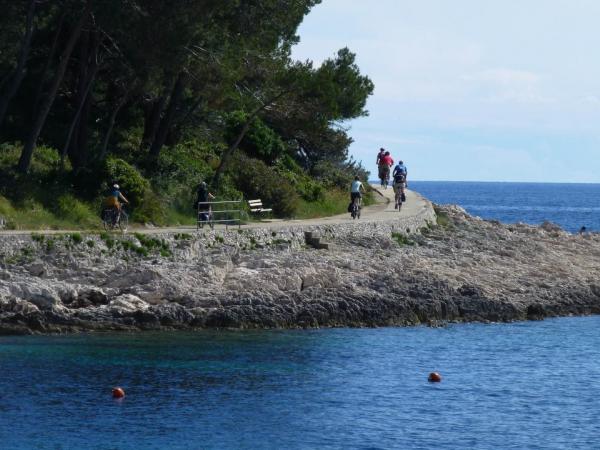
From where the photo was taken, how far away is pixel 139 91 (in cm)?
4812

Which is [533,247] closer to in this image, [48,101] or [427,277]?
[427,277]

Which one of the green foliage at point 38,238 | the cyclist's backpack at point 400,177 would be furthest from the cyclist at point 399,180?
the green foliage at point 38,238

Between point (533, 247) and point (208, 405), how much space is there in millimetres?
27841

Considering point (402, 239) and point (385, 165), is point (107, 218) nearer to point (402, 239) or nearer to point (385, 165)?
point (402, 239)

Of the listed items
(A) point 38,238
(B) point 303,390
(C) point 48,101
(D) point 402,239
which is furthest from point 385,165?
(B) point 303,390

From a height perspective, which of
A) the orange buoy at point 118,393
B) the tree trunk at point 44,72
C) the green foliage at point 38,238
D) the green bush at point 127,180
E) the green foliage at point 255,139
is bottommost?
the orange buoy at point 118,393

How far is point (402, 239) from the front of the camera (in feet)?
160

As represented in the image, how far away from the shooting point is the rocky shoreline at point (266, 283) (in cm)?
3534

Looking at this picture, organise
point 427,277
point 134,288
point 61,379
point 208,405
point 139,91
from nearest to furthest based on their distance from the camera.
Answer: point 208,405 → point 61,379 → point 134,288 → point 427,277 → point 139,91

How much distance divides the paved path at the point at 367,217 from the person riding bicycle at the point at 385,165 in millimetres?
1147

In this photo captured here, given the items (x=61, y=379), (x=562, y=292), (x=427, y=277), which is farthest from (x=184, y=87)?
(x=61, y=379)

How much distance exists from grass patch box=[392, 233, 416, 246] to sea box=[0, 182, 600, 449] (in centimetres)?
1023

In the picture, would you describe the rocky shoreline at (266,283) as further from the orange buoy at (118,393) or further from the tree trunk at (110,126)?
the tree trunk at (110,126)

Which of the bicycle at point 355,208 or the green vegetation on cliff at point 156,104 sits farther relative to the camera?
the bicycle at point 355,208
